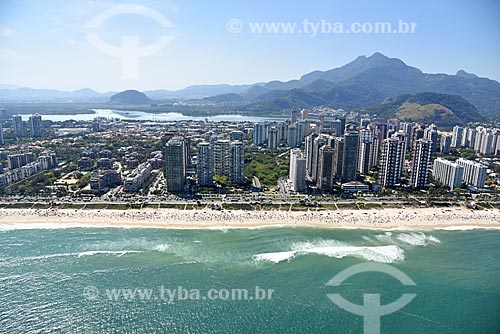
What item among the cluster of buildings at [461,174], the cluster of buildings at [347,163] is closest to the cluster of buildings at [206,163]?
the cluster of buildings at [347,163]

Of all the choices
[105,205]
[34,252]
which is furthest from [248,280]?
[105,205]

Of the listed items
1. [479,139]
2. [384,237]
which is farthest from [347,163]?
[479,139]

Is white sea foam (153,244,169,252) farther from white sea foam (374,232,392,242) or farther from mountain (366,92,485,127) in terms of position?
mountain (366,92,485,127)

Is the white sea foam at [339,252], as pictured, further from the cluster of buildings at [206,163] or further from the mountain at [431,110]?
the mountain at [431,110]

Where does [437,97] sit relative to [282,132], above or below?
above

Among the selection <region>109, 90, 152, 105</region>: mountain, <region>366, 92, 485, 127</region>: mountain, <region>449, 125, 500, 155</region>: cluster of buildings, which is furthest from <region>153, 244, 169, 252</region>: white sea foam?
<region>109, 90, 152, 105</region>: mountain

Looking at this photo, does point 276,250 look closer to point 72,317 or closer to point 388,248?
point 388,248

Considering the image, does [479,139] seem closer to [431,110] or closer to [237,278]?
[431,110]
